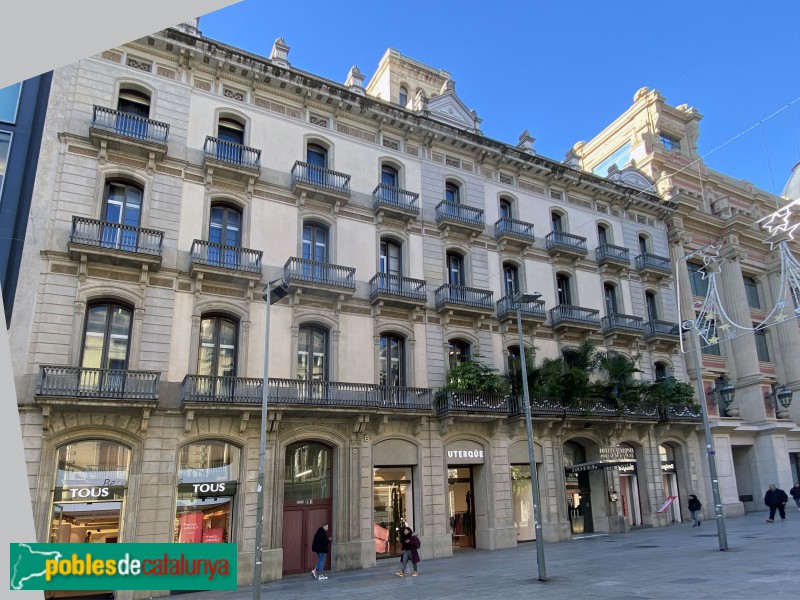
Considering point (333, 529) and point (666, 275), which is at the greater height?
point (666, 275)

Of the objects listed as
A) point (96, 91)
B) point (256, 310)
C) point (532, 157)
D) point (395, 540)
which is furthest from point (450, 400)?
point (96, 91)

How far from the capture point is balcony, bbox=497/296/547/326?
87.0 ft

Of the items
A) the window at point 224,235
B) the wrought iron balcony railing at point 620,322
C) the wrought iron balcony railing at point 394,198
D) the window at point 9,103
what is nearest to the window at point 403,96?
the wrought iron balcony railing at point 394,198

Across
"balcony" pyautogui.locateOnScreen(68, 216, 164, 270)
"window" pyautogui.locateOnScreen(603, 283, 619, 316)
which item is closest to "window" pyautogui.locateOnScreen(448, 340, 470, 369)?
"window" pyautogui.locateOnScreen(603, 283, 619, 316)

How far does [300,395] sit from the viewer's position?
2050cm

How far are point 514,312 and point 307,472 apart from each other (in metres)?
11.6

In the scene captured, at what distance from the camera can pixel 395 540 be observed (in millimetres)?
22359

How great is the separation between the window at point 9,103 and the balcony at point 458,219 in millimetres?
16691

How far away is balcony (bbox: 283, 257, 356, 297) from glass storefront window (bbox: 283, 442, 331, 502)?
19.0ft

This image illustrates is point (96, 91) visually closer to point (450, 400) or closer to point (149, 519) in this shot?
point (149, 519)

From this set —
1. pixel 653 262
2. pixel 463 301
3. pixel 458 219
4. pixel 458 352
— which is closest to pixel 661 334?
pixel 653 262

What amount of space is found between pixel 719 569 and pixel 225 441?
15049 millimetres

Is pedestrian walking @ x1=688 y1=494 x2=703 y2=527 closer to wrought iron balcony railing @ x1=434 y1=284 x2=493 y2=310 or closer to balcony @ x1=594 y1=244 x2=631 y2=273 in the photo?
balcony @ x1=594 y1=244 x2=631 y2=273

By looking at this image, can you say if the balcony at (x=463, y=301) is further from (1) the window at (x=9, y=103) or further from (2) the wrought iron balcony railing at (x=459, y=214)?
(1) the window at (x=9, y=103)
